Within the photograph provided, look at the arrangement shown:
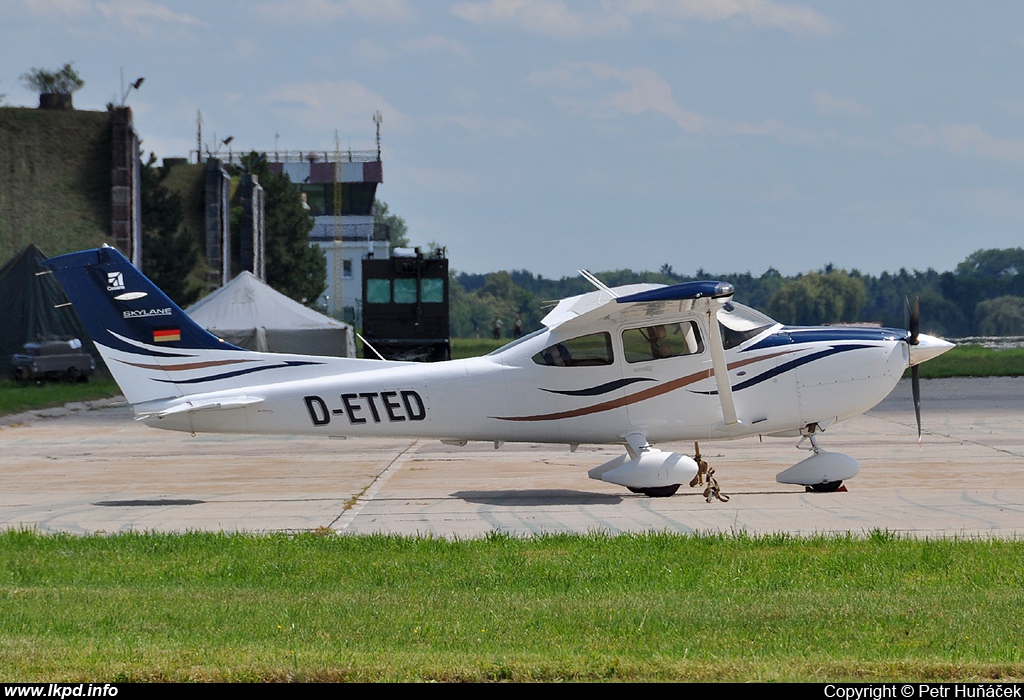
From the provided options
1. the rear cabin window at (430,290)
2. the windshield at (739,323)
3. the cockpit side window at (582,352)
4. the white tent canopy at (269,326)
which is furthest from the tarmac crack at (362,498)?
the white tent canopy at (269,326)

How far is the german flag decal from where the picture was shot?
13156mm

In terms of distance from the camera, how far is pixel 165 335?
13188 millimetres

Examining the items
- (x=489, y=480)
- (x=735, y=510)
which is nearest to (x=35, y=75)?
(x=489, y=480)

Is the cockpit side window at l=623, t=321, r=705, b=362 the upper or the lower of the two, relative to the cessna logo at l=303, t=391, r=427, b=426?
upper

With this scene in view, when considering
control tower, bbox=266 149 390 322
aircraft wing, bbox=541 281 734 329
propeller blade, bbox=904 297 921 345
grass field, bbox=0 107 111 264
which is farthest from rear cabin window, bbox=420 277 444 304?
control tower, bbox=266 149 390 322

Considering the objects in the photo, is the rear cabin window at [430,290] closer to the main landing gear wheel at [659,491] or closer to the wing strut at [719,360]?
the main landing gear wheel at [659,491]

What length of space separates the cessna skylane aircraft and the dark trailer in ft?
66.0

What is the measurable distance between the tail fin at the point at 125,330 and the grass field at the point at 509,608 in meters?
3.25

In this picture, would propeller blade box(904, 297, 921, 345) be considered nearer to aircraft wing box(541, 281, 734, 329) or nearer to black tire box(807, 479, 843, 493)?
black tire box(807, 479, 843, 493)

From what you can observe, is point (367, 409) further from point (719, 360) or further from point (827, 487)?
point (827, 487)

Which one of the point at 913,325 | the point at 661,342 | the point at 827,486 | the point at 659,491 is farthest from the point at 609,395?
the point at 913,325

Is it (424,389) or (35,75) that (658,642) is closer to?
(424,389)

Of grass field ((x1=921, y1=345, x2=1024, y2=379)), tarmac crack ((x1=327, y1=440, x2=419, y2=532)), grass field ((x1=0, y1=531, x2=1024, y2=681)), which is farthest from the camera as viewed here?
grass field ((x1=921, y1=345, x2=1024, y2=379))
